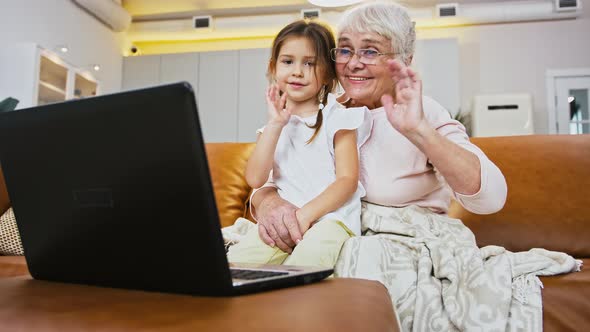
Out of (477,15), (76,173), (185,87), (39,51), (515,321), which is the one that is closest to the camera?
(185,87)

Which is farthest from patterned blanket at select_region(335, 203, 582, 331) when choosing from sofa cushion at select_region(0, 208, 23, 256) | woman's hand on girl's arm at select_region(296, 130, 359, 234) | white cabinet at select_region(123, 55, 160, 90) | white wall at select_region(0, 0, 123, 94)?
white cabinet at select_region(123, 55, 160, 90)

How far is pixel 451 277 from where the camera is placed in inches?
40.0

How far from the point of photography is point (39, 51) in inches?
189

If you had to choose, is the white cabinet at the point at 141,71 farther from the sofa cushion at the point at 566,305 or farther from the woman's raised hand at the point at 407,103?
the sofa cushion at the point at 566,305

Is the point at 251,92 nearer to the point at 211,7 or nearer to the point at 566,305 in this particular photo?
the point at 211,7

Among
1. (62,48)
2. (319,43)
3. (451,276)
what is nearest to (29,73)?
(62,48)

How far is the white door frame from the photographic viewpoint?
5996 mm

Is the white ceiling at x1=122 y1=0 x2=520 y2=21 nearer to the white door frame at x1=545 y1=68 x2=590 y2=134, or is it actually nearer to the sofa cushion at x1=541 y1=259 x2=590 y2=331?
the white door frame at x1=545 y1=68 x2=590 y2=134

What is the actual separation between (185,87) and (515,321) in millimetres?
825

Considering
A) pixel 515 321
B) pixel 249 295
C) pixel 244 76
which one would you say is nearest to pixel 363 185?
pixel 515 321

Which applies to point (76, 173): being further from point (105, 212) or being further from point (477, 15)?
point (477, 15)

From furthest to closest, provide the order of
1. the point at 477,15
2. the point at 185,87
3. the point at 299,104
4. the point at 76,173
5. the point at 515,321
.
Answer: the point at 477,15 < the point at 299,104 < the point at 515,321 < the point at 76,173 < the point at 185,87

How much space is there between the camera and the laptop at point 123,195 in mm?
506

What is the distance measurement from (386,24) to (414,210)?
535 millimetres
